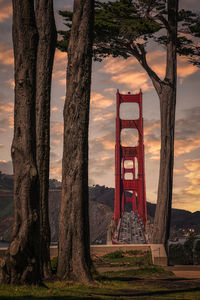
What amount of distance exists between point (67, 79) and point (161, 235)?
867 cm

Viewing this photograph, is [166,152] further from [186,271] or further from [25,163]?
[25,163]

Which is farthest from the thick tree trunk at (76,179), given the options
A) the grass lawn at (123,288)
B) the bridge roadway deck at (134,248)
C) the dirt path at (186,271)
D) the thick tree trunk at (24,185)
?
the bridge roadway deck at (134,248)

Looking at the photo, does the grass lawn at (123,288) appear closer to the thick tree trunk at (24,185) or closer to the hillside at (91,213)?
the thick tree trunk at (24,185)

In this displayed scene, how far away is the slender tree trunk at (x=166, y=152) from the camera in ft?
55.3

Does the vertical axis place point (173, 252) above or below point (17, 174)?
below

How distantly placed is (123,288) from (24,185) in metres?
2.83

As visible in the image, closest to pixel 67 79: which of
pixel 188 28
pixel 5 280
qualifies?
pixel 5 280

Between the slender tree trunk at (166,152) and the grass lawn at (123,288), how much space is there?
4346mm

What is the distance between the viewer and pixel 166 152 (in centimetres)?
1706

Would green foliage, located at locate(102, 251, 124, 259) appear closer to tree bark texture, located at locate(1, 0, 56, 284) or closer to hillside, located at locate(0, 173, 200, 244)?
tree bark texture, located at locate(1, 0, 56, 284)

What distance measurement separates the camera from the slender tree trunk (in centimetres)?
1684

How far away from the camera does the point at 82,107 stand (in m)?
9.44

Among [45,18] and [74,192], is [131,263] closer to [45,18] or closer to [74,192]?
[74,192]

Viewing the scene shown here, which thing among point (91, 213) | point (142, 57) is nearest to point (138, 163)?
point (142, 57)
